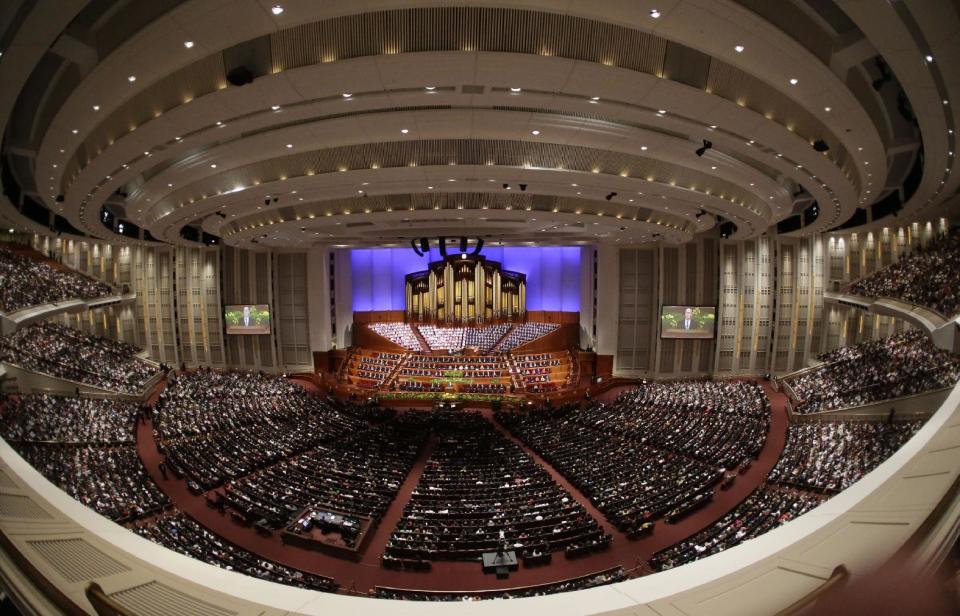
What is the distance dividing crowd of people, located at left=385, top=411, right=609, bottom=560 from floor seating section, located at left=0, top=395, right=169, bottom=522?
21.9 ft

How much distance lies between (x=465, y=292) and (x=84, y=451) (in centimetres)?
2052

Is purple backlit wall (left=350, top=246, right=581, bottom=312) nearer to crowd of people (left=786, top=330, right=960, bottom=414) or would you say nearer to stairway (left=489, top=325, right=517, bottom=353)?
stairway (left=489, top=325, right=517, bottom=353)

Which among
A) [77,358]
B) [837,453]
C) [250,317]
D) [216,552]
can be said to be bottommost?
[216,552]

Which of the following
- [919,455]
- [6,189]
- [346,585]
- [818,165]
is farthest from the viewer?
[6,189]

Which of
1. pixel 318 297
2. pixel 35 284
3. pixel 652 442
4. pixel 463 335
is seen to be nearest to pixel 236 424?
pixel 318 297

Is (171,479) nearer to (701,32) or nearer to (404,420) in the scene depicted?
(404,420)

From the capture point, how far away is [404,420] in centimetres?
1903

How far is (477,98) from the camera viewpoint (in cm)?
784

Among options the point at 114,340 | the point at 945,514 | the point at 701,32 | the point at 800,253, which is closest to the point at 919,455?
the point at 945,514

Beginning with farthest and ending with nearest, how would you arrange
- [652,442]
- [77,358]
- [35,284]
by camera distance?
1. [77,358]
2. [35,284]
3. [652,442]

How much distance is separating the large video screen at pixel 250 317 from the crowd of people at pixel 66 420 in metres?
10.2

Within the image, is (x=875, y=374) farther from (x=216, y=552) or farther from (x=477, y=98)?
(x=216, y=552)

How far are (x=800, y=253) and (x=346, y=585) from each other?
89.2ft

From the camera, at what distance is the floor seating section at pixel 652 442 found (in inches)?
455
